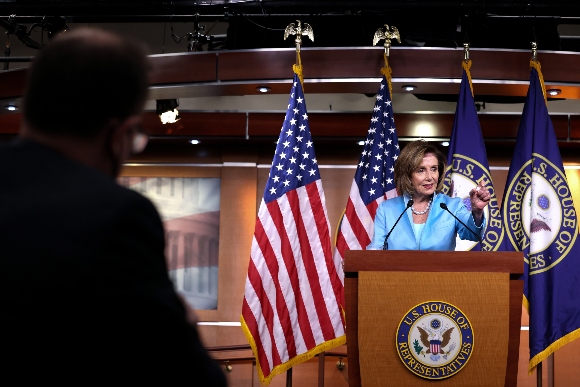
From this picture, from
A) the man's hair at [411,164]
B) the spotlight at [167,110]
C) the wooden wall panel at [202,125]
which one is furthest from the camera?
the wooden wall panel at [202,125]

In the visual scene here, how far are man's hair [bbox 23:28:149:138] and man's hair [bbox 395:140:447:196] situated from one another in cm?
298

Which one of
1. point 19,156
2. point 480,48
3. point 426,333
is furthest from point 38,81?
point 480,48

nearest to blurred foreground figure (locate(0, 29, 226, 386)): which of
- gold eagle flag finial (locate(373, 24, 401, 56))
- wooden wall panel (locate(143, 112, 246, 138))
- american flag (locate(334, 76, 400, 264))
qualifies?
american flag (locate(334, 76, 400, 264))

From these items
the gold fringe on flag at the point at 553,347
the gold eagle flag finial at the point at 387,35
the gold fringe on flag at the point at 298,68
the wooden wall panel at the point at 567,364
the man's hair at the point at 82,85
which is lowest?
the wooden wall panel at the point at 567,364

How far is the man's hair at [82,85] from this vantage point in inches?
41.3

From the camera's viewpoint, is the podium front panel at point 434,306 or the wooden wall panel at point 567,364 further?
the wooden wall panel at point 567,364

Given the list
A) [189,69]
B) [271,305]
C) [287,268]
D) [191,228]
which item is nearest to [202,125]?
Answer: [191,228]

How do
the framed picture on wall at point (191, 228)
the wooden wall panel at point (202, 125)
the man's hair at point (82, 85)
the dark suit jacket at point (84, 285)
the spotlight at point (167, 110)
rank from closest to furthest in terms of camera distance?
the dark suit jacket at point (84, 285)
the man's hair at point (82, 85)
the spotlight at point (167, 110)
the wooden wall panel at point (202, 125)
the framed picture on wall at point (191, 228)

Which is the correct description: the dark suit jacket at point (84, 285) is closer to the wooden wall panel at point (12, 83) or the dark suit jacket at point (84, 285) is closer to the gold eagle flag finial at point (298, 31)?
the gold eagle flag finial at point (298, 31)

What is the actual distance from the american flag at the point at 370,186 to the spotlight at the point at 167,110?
1814mm

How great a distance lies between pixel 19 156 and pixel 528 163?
4.39 meters

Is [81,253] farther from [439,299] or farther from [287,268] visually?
[287,268]

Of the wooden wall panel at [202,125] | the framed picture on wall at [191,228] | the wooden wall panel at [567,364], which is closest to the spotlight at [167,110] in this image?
the wooden wall panel at [202,125]

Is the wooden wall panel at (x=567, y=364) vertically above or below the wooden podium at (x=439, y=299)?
below
